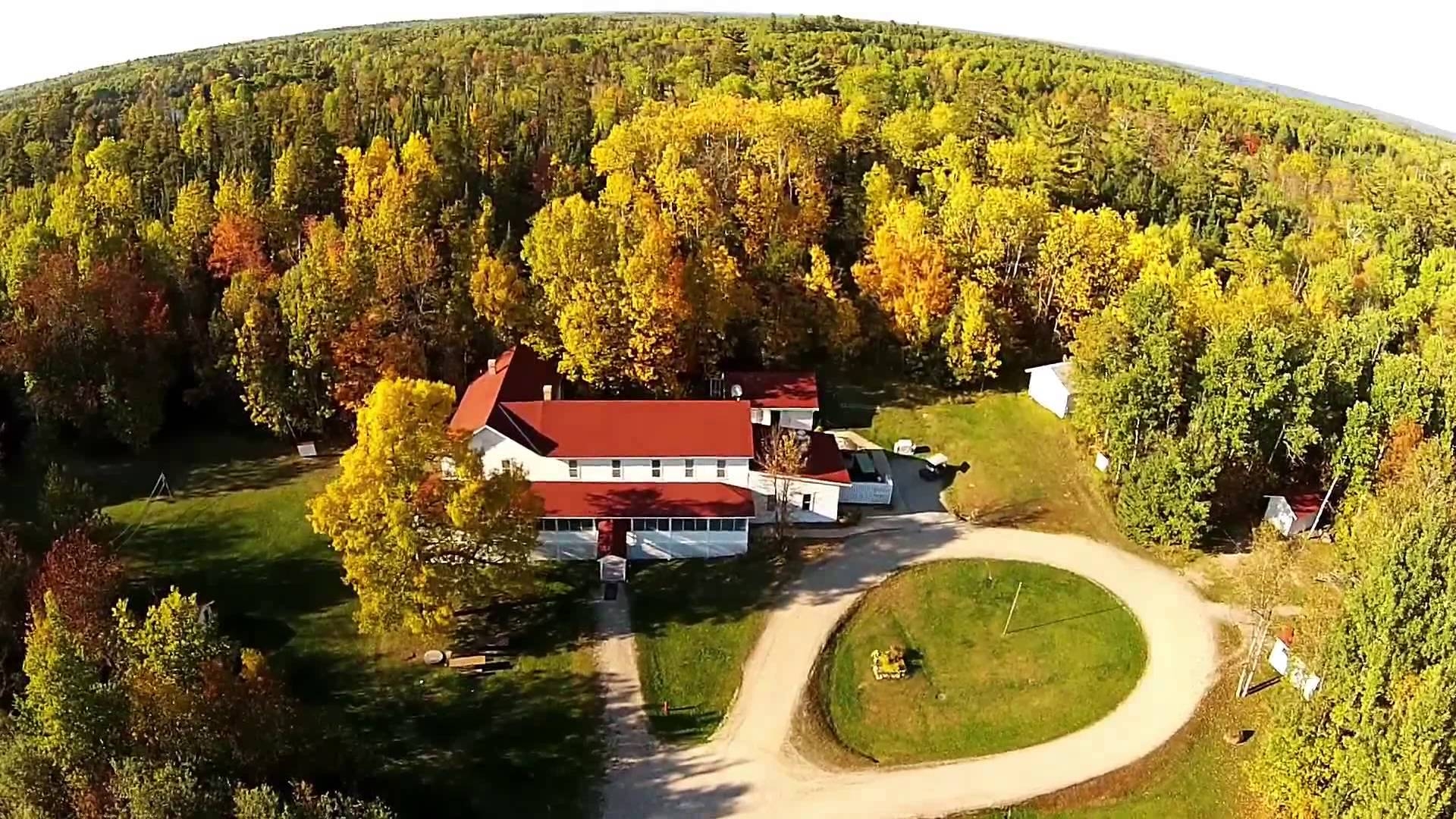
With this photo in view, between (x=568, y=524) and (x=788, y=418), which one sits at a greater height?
(x=788, y=418)

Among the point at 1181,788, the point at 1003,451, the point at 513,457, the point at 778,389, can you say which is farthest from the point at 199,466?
the point at 1181,788

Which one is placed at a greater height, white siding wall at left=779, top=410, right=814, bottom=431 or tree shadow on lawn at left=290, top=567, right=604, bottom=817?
white siding wall at left=779, top=410, right=814, bottom=431

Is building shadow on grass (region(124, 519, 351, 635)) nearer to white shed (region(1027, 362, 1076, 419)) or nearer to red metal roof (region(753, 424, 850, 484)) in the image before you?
red metal roof (region(753, 424, 850, 484))

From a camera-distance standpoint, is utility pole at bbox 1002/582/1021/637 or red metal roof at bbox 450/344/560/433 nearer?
utility pole at bbox 1002/582/1021/637

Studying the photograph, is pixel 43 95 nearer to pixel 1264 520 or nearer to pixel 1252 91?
pixel 1264 520

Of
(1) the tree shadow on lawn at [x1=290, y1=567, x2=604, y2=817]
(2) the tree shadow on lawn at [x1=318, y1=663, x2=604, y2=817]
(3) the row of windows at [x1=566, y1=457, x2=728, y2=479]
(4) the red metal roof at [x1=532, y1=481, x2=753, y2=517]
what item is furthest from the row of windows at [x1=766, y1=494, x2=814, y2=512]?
(2) the tree shadow on lawn at [x1=318, y1=663, x2=604, y2=817]

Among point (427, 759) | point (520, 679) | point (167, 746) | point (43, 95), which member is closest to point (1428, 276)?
point (520, 679)

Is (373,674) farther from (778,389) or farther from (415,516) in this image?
(778,389)
